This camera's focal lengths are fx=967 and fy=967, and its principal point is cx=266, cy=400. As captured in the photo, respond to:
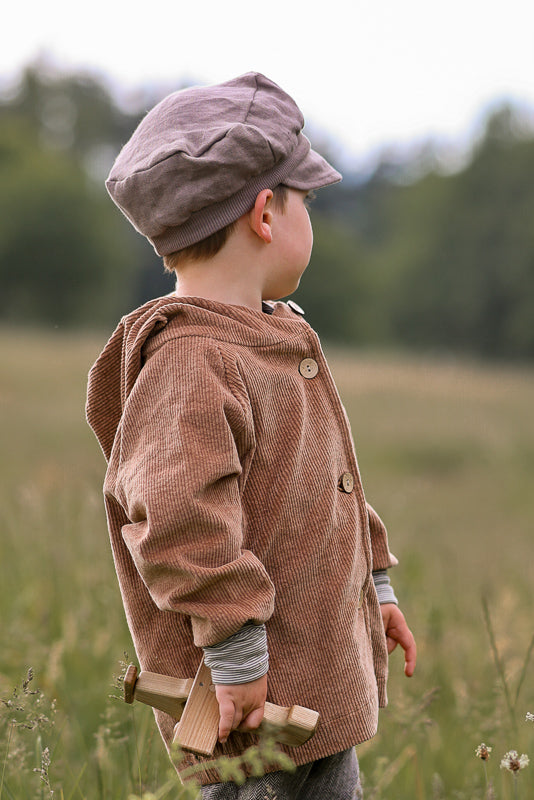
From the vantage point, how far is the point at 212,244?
178 cm

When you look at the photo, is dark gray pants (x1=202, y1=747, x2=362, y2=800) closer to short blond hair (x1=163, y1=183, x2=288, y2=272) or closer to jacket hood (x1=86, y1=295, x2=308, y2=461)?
jacket hood (x1=86, y1=295, x2=308, y2=461)

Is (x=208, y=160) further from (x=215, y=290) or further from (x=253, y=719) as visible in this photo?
(x=253, y=719)

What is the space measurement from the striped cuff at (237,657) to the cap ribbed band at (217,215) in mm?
695

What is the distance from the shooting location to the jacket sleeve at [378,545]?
6.68 feet

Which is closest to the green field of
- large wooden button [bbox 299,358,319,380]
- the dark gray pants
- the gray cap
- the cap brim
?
the dark gray pants

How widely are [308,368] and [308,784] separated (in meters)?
0.78

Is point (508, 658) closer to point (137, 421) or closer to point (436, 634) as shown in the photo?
point (436, 634)

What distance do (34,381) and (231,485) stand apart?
1270cm

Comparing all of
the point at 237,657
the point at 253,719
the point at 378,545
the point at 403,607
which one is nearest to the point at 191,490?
the point at 237,657

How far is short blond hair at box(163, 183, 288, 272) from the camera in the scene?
5.84 ft

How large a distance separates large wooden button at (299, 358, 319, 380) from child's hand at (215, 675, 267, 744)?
55cm

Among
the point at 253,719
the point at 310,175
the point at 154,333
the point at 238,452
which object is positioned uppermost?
the point at 310,175

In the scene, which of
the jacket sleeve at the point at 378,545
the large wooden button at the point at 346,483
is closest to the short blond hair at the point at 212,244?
the large wooden button at the point at 346,483

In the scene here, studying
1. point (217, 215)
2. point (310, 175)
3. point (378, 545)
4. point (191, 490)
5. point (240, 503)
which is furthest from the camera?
point (378, 545)
